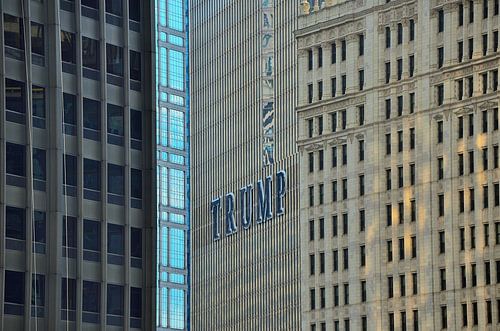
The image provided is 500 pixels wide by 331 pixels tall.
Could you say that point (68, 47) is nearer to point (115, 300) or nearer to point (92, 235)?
point (92, 235)

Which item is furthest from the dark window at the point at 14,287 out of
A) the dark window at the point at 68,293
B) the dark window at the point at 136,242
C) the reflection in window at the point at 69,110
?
the reflection in window at the point at 69,110

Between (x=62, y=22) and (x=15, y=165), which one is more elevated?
(x=62, y=22)

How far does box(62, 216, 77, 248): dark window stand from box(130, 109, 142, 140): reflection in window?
7208 mm

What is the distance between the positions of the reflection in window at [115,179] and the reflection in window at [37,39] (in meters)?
7.27

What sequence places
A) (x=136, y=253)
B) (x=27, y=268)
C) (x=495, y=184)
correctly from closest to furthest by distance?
(x=27, y=268), (x=136, y=253), (x=495, y=184)

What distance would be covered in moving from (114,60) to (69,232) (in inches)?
420

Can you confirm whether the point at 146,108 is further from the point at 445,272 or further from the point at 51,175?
the point at 445,272

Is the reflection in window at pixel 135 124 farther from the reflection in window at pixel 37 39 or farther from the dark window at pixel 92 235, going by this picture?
the reflection in window at pixel 37 39

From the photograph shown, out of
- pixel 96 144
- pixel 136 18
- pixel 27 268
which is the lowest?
pixel 27 268

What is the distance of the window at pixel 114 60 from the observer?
111 meters

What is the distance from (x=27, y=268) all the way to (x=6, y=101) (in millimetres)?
8870

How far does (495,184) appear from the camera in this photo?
627ft

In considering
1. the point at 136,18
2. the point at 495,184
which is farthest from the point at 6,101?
the point at 495,184

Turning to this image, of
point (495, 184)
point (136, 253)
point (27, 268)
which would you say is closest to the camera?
point (27, 268)
